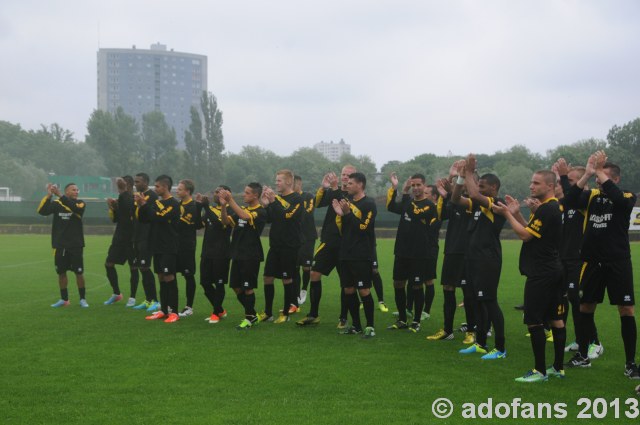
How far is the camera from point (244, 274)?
11.0 meters

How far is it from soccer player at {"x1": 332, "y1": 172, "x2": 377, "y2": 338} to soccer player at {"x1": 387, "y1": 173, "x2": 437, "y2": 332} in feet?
1.95

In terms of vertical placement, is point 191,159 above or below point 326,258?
above

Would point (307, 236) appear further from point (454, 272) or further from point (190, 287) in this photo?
point (454, 272)

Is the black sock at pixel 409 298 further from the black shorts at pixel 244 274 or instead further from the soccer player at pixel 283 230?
the black shorts at pixel 244 274

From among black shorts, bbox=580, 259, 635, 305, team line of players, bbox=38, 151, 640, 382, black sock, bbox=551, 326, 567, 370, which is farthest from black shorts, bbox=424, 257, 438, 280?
black sock, bbox=551, 326, 567, 370

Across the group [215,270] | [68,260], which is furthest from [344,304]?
[68,260]

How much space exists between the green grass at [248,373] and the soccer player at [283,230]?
87 cm

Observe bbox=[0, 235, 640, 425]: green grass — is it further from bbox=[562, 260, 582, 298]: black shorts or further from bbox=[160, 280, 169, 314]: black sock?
bbox=[562, 260, 582, 298]: black shorts

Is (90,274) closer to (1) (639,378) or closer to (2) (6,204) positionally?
(1) (639,378)

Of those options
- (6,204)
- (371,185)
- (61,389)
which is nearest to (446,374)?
(61,389)

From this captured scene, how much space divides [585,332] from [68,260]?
9.72 metres

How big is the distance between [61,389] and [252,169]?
Result: 361 ft

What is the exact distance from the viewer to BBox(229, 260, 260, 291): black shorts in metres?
11.0

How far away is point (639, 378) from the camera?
7648 mm
